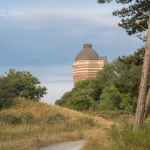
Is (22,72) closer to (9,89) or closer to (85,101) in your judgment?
(85,101)

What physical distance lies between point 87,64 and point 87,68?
4.09 ft

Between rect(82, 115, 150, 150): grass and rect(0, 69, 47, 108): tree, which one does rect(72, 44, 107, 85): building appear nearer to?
rect(0, 69, 47, 108): tree

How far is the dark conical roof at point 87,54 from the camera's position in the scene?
12862cm

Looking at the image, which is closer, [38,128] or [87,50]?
[38,128]

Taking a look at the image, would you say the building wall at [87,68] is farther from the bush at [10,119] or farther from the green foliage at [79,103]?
the bush at [10,119]

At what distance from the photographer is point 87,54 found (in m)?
129

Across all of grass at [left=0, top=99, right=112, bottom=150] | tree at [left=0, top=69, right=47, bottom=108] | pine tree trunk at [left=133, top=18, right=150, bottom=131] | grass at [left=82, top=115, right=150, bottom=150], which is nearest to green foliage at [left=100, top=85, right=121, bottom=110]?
tree at [left=0, top=69, right=47, bottom=108]

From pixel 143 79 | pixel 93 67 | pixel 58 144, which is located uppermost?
pixel 93 67

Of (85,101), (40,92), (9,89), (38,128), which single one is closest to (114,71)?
(85,101)

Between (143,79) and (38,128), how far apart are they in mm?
13122

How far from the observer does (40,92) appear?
74.0 metres

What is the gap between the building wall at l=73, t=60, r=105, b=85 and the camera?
12769cm

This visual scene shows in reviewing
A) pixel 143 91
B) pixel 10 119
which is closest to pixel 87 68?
pixel 10 119

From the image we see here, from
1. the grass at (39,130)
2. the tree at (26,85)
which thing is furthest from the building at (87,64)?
the grass at (39,130)
